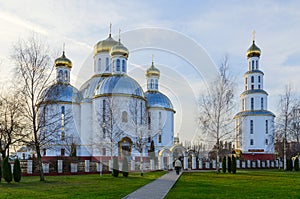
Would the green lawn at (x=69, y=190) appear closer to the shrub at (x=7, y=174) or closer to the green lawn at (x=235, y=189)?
the shrub at (x=7, y=174)

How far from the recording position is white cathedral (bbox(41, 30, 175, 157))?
114 ft

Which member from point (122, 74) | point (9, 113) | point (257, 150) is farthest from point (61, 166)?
point (257, 150)

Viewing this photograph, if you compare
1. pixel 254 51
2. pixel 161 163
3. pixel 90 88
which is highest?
pixel 254 51

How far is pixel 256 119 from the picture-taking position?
4791cm

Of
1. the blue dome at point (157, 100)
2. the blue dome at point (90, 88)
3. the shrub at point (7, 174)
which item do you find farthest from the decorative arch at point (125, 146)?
the shrub at point (7, 174)

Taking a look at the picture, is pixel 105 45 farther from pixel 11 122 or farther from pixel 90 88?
pixel 11 122

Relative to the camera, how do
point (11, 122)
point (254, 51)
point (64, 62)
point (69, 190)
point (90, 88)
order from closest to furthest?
1. point (69, 190)
2. point (11, 122)
3. point (90, 88)
4. point (64, 62)
5. point (254, 51)

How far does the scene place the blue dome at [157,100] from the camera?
1843 inches

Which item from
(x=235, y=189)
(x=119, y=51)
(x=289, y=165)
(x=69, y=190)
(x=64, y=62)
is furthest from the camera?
(x=64, y=62)

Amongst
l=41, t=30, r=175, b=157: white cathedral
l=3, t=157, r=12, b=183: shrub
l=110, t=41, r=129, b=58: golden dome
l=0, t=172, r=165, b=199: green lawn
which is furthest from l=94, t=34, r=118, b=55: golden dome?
l=0, t=172, r=165, b=199: green lawn

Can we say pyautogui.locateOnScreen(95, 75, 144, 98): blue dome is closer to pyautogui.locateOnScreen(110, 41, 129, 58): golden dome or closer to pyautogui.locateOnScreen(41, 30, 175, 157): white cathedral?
pyautogui.locateOnScreen(41, 30, 175, 157): white cathedral

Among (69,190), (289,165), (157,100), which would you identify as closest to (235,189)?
(69,190)

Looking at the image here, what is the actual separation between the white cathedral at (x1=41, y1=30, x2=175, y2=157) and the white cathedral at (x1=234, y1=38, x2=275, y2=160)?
33.6ft

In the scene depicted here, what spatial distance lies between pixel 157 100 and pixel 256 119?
44.8ft
